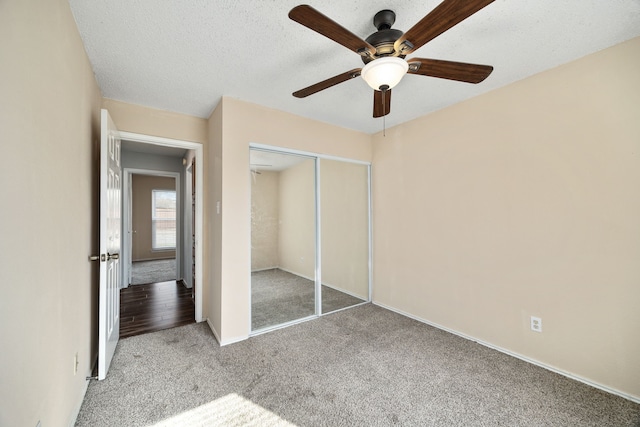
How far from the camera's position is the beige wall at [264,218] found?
9.67 ft

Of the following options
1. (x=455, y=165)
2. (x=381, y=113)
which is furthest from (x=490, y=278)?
(x=381, y=113)

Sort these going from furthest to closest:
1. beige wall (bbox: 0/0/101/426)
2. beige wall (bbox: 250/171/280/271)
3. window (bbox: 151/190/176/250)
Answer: window (bbox: 151/190/176/250)
beige wall (bbox: 250/171/280/271)
beige wall (bbox: 0/0/101/426)

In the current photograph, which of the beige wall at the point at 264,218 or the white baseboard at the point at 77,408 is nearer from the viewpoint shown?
the white baseboard at the point at 77,408

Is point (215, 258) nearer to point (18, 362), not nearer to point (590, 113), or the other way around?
point (18, 362)

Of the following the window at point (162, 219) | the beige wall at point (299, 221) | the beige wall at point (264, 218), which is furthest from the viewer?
the window at point (162, 219)

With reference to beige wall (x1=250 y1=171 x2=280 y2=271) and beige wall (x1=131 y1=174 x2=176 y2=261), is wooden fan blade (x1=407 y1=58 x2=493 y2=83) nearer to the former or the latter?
beige wall (x1=250 y1=171 x2=280 y2=271)

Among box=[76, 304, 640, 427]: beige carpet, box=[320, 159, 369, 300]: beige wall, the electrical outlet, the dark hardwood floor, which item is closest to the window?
the dark hardwood floor

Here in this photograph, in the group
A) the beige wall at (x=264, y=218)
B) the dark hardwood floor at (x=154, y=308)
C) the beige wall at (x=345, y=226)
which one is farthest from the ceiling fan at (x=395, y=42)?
the dark hardwood floor at (x=154, y=308)

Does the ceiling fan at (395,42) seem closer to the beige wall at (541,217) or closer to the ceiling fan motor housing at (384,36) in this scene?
the ceiling fan motor housing at (384,36)

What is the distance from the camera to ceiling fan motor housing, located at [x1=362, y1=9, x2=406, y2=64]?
4.86 feet

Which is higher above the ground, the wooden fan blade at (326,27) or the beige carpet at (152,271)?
the wooden fan blade at (326,27)

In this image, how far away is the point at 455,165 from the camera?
9.36ft

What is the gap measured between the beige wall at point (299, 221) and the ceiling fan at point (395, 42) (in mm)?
1532

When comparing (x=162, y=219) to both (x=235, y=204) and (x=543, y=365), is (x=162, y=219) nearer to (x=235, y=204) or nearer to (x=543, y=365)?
(x=235, y=204)
